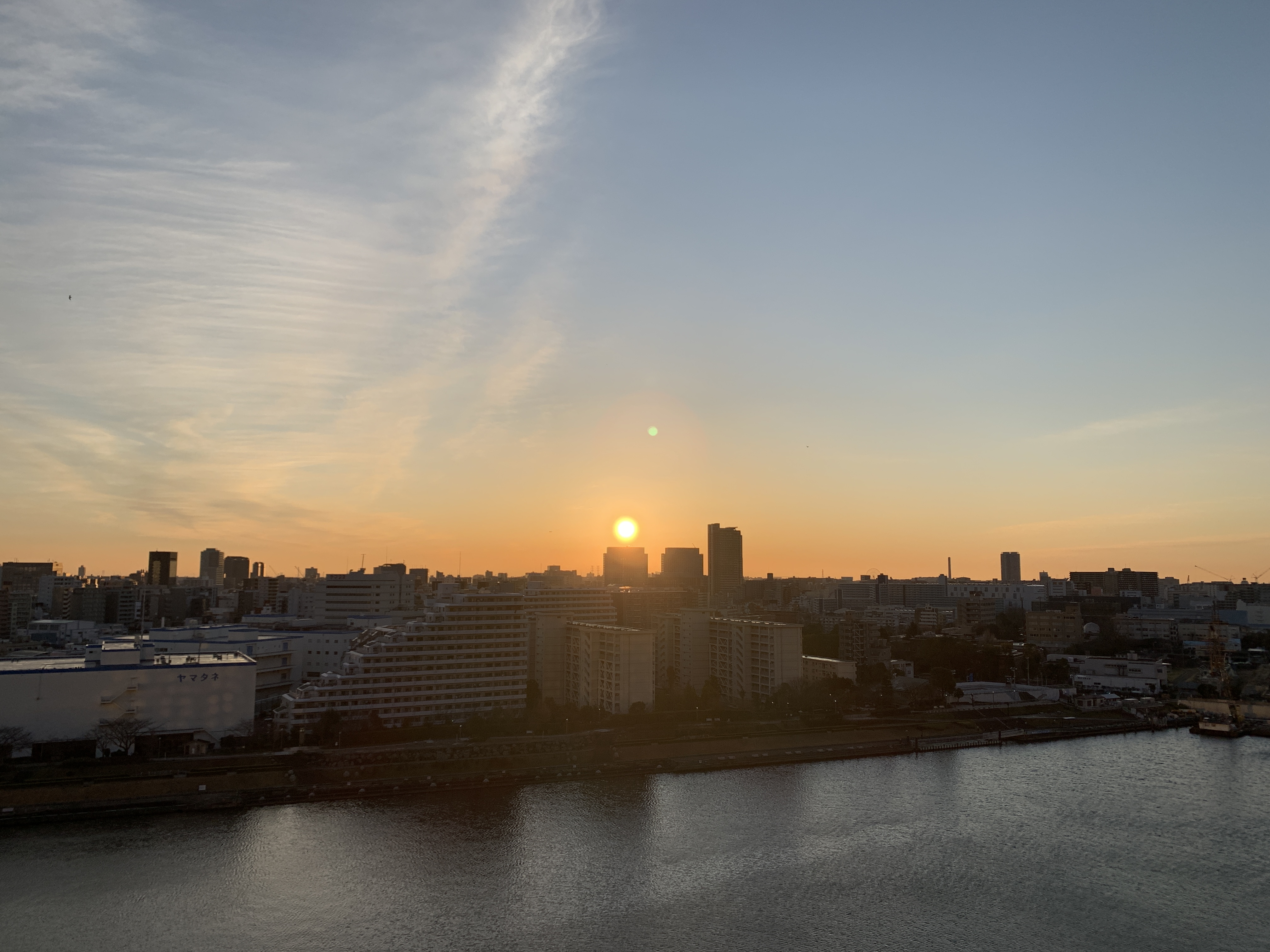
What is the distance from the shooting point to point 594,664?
2450 centimetres

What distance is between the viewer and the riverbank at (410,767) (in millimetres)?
15820

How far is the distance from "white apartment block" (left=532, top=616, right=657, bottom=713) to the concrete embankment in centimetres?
236

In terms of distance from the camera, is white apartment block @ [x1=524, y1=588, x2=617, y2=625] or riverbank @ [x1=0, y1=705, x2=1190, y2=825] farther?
white apartment block @ [x1=524, y1=588, x2=617, y2=625]

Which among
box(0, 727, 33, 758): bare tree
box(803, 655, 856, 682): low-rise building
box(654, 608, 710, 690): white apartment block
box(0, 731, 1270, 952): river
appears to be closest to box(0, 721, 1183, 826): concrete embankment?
box(0, 731, 1270, 952): river

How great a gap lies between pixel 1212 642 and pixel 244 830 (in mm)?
36499

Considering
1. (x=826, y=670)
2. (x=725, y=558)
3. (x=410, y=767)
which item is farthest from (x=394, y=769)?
(x=725, y=558)

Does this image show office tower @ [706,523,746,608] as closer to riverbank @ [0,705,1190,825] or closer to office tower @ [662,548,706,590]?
office tower @ [662,548,706,590]

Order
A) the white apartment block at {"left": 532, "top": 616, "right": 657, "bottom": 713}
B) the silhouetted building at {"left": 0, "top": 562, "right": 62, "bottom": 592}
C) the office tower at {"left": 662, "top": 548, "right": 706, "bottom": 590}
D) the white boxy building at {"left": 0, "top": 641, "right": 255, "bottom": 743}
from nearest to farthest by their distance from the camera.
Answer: the white boxy building at {"left": 0, "top": 641, "right": 255, "bottom": 743} → the white apartment block at {"left": 532, "top": 616, "right": 657, "bottom": 713} → the silhouetted building at {"left": 0, "top": 562, "right": 62, "bottom": 592} → the office tower at {"left": 662, "top": 548, "right": 706, "bottom": 590}

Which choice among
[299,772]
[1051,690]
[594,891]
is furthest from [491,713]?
[1051,690]

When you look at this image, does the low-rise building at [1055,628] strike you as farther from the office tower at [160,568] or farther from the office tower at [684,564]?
the office tower at [160,568]

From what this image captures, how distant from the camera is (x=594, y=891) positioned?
12062 millimetres

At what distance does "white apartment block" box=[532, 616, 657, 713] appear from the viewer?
2331 cm

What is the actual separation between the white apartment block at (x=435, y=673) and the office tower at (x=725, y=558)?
58983 millimetres

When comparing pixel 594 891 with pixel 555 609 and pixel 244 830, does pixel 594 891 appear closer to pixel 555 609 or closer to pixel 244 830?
pixel 244 830
